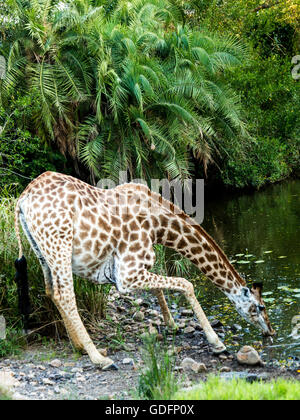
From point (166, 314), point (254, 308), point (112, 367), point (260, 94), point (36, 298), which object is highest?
point (260, 94)

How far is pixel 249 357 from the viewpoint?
6.46 meters

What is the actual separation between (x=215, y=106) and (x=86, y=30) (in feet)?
18.0

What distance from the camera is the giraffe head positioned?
743 cm

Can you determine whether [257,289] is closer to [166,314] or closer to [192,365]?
[166,314]

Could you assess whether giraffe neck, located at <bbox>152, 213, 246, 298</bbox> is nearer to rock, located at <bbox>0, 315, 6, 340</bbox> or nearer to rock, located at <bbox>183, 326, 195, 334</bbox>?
rock, located at <bbox>183, 326, 195, 334</bbox>

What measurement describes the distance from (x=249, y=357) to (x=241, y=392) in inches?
78.6

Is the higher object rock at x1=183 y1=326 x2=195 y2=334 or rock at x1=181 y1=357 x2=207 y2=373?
rock at x1=183 y1=326 x2=195 y2=334

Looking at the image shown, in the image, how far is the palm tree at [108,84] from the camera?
17.4m

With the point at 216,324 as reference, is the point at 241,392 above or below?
above

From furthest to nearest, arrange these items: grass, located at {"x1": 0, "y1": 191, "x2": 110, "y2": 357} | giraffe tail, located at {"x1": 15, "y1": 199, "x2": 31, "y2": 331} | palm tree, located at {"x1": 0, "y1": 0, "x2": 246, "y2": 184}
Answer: palm tree, located at {"x1": 0, "y1": 0, "x2": 246, "y2": 184}, grass, located at {"x1": 0, "y1": 191, "x2": 110, "y2": 357}, giraffe tail, located at {"x1": 15, "y1": 199, "x2": 31, "y2": 331}

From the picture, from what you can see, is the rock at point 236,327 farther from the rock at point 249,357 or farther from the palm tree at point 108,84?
the palm tree at point 108,84

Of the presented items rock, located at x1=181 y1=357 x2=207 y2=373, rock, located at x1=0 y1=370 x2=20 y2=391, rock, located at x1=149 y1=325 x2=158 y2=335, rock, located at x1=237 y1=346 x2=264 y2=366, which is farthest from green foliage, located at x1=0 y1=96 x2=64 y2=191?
rock, located at x1=237 y1=346 x2=264 y2=366

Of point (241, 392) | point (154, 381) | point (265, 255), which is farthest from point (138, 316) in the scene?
point (265, 255)

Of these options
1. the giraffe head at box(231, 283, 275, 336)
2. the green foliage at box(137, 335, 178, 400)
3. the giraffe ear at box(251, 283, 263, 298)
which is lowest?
the green foliage at box(137, 335, 178, 400)
